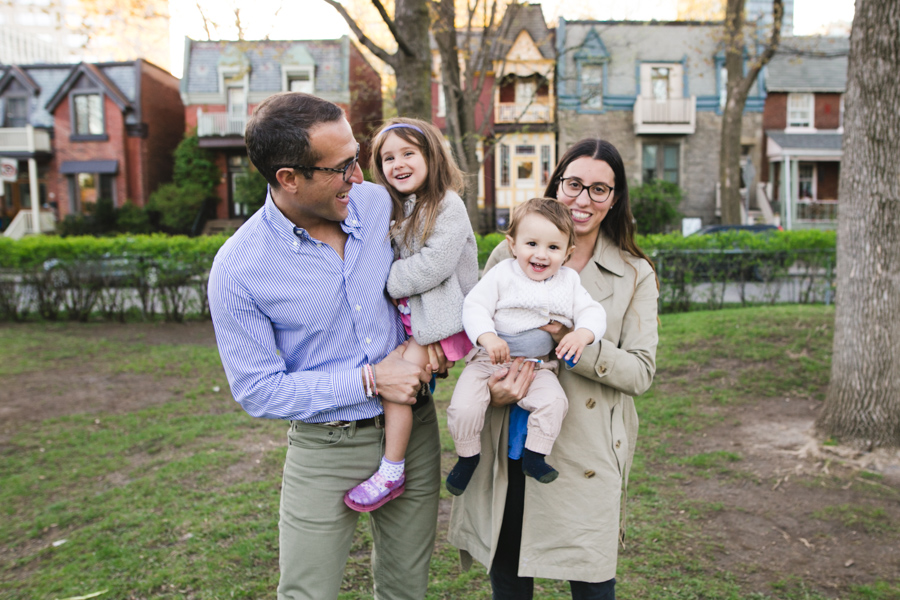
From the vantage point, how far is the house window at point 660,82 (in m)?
25.6

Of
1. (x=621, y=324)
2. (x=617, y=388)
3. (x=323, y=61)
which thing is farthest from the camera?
(x=323, y=61)

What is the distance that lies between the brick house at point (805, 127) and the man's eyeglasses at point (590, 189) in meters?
26.0

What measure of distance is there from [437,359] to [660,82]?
26683 millimetres

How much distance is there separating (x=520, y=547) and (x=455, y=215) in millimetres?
1320

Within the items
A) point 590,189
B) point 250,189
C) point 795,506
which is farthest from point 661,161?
point 590,189

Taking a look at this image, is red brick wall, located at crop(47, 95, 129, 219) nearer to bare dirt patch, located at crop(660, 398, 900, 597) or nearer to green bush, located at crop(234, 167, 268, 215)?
green bush, located at crop(234, 167, 268, 215)

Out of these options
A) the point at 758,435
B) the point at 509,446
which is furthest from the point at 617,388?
the point at 758,435

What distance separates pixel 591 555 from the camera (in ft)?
7.51

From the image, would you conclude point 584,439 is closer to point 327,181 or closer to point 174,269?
point 327,181

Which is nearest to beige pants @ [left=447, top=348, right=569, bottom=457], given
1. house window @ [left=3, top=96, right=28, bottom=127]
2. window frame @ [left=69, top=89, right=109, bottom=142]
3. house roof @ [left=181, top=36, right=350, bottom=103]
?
house roof @ [left=181, top=36, right=350, bottom=103]

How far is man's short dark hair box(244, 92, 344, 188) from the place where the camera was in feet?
6.53

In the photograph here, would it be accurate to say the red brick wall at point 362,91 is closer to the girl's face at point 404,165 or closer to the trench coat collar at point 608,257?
the girl's face at point 404,165

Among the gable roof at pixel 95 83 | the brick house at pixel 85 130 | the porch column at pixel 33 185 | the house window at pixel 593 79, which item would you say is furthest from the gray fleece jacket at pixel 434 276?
the porch column at pixel 33 185

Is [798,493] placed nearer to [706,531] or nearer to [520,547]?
[706,531]
